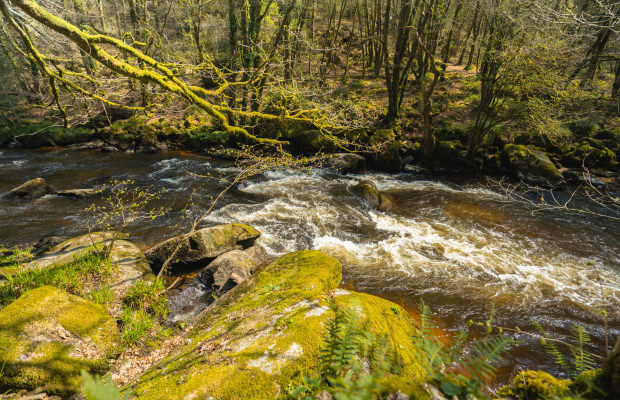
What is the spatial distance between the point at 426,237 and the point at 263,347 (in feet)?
23.3

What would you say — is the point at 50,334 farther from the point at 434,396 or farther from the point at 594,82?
the point at 594,82

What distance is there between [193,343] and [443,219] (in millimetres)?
8888

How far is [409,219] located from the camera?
31.0ft

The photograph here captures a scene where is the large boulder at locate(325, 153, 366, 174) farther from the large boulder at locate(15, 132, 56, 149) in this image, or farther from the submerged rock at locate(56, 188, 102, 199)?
the large boulder at locate(15, 132, 56, 149)

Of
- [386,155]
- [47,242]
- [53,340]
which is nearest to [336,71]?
[386,155]

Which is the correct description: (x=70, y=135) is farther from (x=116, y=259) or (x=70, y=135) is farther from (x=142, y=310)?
(x=142, y=310)

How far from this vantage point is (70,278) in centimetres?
457

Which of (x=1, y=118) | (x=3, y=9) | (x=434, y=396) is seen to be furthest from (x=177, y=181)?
(x=1, y=118)

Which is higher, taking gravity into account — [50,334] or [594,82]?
[594,82]

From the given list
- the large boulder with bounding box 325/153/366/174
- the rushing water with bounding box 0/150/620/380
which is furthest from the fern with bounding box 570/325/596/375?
the large boulder with bounding box 325/153/366/174

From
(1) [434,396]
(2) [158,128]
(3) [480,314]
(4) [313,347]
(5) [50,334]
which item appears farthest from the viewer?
(2) [158,128]

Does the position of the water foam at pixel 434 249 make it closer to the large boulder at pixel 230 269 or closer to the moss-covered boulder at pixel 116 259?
the large boulder at pixel 230 269

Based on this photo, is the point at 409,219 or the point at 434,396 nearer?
the point at 434,396

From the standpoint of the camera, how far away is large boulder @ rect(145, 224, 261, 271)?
6.35 metres
